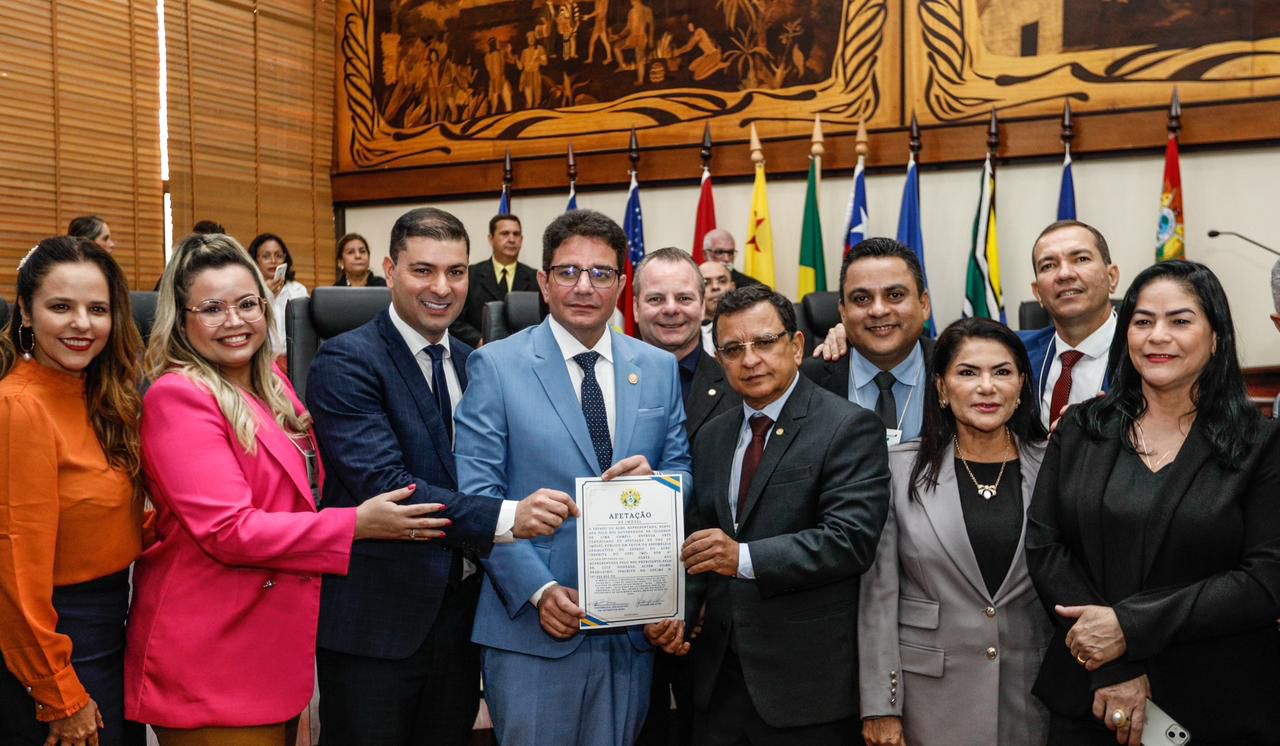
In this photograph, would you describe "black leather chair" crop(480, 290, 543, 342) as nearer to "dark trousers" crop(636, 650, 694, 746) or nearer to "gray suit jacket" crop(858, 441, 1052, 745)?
"dark trousers" crop(636, 650, 694, 746)

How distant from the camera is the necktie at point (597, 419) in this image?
234 centimetres

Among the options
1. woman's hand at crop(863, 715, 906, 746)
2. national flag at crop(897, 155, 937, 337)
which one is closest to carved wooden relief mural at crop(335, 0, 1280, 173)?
national flag at crop(897, 155, 937, 337)

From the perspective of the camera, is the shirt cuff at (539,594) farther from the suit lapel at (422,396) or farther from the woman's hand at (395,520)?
the suit lapel at (422,396)

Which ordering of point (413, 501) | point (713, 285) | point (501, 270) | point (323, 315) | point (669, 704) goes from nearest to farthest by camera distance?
point (413, 501), point (669, 704), point (323, 315), point (713, 285), point (501, 270)

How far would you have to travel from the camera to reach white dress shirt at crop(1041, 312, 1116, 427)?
301cm

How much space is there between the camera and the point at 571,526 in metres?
2.29

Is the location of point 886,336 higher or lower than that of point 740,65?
lower

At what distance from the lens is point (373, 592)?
2.32 metres

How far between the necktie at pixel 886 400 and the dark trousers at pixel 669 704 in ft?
2.89

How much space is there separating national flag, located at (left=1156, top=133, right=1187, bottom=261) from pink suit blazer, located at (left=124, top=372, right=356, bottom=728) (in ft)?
18.7

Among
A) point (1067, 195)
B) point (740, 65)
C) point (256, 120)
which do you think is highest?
point (740, 65)

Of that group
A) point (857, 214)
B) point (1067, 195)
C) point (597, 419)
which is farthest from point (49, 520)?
point (1067, 195)

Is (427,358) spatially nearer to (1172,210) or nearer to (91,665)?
(91,665)

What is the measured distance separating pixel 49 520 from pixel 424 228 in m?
1.00
